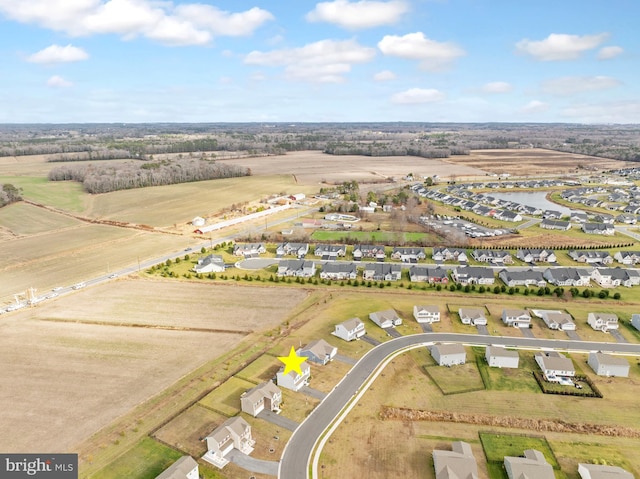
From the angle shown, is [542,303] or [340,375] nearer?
[340,375]

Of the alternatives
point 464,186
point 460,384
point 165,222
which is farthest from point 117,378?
point 464,186

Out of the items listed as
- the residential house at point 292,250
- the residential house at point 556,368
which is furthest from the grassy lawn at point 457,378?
the residential house at point 292,250

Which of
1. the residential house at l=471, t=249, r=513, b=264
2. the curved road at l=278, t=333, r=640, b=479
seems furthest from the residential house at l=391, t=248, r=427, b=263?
the curved road at l=278, t=333, r=640, b=479

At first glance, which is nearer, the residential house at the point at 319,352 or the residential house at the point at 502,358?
the residential house at the point at 502,358

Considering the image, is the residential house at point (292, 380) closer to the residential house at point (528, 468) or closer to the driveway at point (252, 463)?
the driveway at point (252, 463)

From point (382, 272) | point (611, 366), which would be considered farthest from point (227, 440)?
point (382, 272)

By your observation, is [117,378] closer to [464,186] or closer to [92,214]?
[92,214]

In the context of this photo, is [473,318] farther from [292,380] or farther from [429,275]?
[292,380]
